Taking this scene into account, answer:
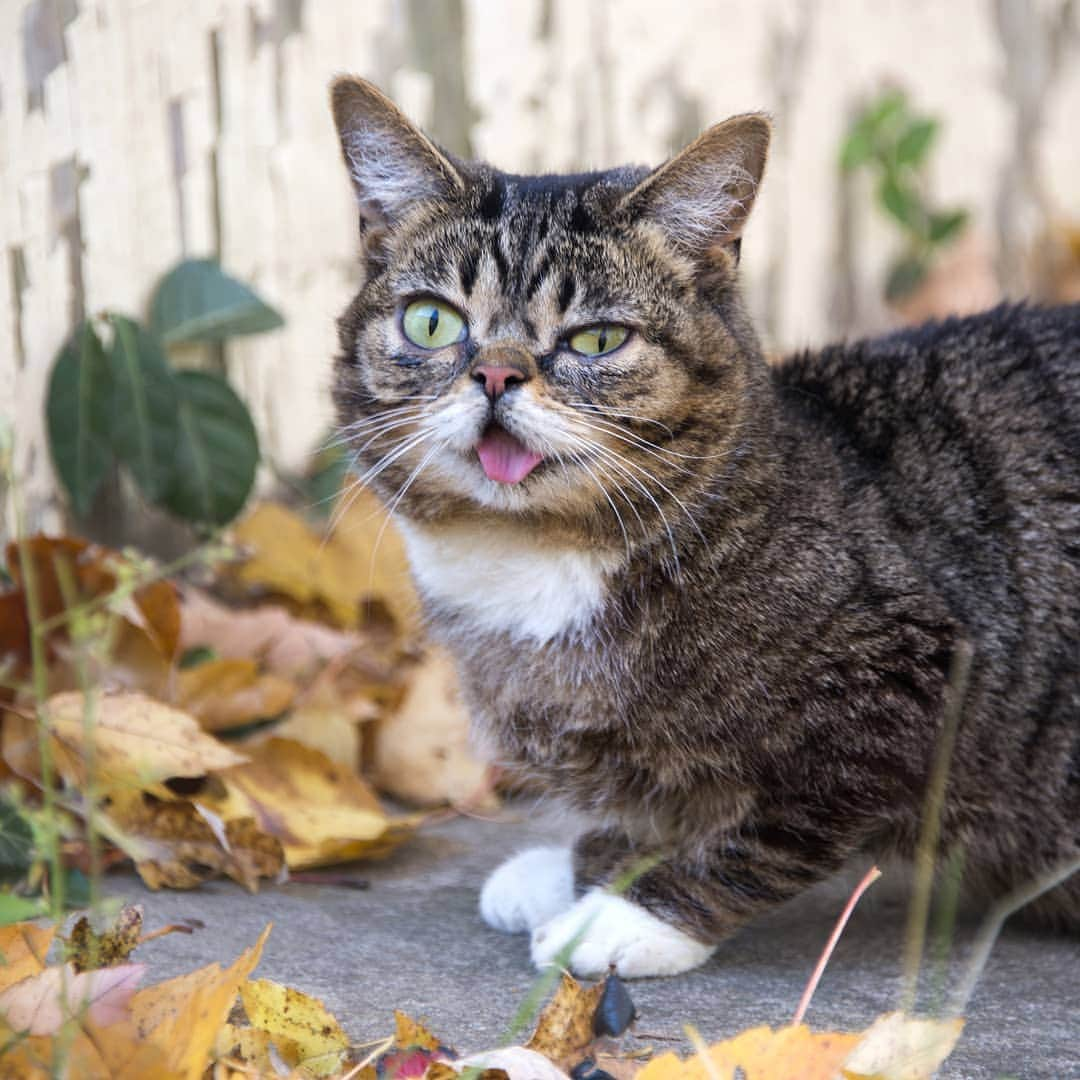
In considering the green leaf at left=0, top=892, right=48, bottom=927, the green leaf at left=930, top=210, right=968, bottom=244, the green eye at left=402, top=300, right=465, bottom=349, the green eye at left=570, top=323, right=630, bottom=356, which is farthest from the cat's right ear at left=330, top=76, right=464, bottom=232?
the green leaf at left=930, top=210, right=968, bottom=244

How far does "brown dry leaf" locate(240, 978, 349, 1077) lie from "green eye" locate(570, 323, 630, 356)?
2.94 ft

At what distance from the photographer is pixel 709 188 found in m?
1.97

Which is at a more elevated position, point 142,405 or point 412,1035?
point 142,405

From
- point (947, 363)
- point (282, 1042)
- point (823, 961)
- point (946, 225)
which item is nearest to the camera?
point (282, 1042)

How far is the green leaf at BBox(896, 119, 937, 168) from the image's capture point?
395 cm

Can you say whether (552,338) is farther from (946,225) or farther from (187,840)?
(946,225)

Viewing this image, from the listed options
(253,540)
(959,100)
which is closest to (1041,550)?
(253,540)

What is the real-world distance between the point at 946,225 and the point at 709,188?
93.4 inches

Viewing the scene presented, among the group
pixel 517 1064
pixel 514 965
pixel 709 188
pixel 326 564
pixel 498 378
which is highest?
pixel 709 188

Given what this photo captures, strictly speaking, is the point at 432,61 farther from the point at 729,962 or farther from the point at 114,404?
the point at 729,962

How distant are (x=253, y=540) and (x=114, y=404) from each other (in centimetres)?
45

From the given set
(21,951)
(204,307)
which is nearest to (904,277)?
(204,307)

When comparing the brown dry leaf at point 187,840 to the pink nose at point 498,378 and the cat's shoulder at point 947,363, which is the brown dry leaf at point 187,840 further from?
the cat's shoulder at point 947,363

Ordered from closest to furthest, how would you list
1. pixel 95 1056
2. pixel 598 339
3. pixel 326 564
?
pixel 95 1056, pixel 598 339, pixel 326 564
